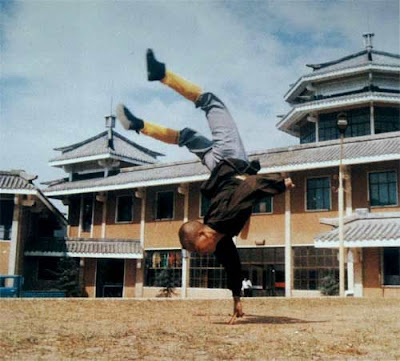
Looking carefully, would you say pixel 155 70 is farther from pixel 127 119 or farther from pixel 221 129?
pixel 221 129

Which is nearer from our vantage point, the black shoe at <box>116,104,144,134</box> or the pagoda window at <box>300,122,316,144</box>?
the black shoe at <box>116,104,144,134</box>

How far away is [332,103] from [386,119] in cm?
236

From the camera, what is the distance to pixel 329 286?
19.8m

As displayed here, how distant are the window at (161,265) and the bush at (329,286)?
7.10 meters

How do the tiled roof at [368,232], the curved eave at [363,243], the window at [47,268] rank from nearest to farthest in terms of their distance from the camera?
the curved eave at [363,243], the tiled roof at [368,232], the window at [47,268]

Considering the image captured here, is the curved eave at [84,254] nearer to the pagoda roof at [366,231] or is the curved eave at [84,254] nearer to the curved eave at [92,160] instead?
the curved eave at [92,160]

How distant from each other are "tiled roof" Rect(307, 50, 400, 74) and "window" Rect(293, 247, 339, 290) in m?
7.86

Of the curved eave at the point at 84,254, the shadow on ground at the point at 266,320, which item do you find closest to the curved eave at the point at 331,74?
the curved eave at the point at 84,254

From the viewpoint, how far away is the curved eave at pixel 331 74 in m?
22.6

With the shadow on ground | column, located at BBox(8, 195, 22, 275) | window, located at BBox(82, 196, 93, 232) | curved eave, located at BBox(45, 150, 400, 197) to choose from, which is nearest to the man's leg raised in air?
the shadow on ground

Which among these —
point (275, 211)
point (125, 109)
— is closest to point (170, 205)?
point (275, 211)

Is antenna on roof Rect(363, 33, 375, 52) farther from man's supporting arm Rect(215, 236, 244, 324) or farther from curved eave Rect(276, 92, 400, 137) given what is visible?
man's supporting arm Rect(215, 236, 244, 324)

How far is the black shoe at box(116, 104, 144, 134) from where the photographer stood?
675cm

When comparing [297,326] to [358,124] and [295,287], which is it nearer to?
[295,287]
